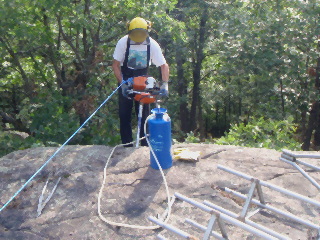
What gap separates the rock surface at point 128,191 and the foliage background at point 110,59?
1.22 m

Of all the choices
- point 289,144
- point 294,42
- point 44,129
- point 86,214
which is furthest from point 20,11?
point 294,42

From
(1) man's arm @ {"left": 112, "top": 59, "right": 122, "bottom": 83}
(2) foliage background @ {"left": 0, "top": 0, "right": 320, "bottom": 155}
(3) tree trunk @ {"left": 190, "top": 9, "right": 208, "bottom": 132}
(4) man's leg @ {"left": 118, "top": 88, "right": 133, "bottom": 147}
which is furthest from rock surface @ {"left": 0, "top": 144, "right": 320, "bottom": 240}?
(3) tree trunk @ {"left": 190, "top": 9, "right": 208, "bottom": 132}

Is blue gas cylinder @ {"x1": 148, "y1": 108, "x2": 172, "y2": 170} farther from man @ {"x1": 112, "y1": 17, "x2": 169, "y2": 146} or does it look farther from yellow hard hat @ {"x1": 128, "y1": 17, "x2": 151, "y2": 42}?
yellow hard hat @ {"x1": 128, "y1": 17, "x2": 151, "y2": 42}

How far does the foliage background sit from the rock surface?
1219 millimetres

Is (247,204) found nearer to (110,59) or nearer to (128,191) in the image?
(128,191)

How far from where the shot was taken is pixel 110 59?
7449 mm

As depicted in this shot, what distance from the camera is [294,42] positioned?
28.7 ft

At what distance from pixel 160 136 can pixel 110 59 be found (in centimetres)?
408

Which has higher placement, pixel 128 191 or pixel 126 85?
pixel 126 85

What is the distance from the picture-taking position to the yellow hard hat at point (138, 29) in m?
4.28

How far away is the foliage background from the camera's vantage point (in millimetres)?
5879

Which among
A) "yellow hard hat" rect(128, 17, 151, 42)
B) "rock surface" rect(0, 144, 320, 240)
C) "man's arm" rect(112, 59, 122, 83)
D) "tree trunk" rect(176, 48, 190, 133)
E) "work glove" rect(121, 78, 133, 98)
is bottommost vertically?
"tree trunk" rect(176, 48, 190, 133)

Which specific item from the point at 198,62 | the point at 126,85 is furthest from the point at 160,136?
the point at 198,62

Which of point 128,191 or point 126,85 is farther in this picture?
point 126,85
